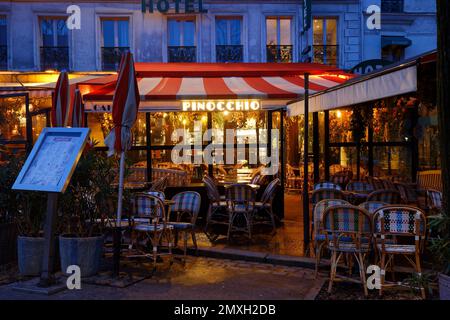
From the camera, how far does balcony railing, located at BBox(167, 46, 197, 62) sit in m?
18.6

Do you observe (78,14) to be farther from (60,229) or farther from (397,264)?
(397,264)

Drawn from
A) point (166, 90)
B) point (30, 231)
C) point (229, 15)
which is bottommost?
point (30, 231)

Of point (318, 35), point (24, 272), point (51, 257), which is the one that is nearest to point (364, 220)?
point (51, 257)

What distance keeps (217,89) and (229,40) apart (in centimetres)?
821

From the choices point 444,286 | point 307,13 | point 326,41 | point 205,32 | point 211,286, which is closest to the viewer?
point 444,286

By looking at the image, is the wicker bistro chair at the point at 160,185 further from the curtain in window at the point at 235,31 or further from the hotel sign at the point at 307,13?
the hotel sign at the point at 307,13

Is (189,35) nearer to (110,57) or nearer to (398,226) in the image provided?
(110,57)

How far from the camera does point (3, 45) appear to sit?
18062 mm

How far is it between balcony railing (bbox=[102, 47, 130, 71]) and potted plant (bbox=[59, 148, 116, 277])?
11.4m

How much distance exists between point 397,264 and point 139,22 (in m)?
13.7

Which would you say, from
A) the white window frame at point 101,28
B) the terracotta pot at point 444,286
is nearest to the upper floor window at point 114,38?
the white window frame at point 101,28

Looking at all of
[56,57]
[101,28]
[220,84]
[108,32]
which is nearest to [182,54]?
[108,32]

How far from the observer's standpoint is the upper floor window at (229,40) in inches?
734

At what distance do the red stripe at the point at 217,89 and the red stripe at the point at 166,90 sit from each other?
2.02 ft
